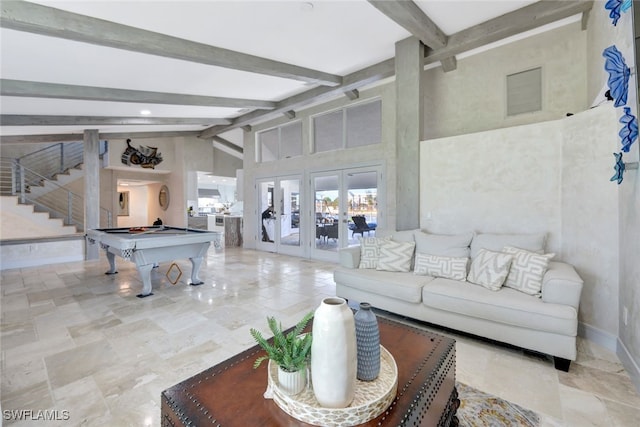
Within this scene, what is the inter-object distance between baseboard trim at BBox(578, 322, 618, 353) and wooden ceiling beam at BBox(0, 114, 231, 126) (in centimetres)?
807

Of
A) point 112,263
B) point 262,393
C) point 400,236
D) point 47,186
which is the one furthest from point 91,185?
point 262,393

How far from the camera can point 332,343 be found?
104 centimetres

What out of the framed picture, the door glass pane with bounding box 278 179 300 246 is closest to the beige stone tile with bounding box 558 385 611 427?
the door glass pane with bounding box 278 179 300 246

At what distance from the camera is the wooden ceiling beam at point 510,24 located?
3260mm

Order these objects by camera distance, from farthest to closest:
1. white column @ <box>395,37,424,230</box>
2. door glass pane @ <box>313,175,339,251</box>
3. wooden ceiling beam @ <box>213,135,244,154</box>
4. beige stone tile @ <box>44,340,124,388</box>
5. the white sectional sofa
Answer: wooden ceiling beam @ <box>213,135,244,154</box> < door glass pane @ <box>313,175,339,251</box> < white column @ <box>395,37,424,230</box> < the white sectional sofa < beige stone tile @ <box>44,340,124,388</box>

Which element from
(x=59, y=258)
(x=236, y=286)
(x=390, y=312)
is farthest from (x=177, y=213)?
(x=390, y=312)

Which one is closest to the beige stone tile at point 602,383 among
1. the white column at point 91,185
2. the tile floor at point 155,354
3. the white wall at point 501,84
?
the tile floor at point 155,354

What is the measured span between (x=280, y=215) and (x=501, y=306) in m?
5.89

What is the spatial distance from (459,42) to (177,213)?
9.64 m

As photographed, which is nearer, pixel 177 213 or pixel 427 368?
pixel 427 368

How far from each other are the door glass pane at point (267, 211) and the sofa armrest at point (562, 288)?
6.33m

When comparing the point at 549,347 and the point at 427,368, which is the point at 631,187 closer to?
the point at 549,347

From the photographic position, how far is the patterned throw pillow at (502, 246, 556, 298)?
2520 mm

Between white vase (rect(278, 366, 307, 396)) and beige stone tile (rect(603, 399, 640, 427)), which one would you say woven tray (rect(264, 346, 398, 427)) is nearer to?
white vase (rect(278, 366, 307, 396))
